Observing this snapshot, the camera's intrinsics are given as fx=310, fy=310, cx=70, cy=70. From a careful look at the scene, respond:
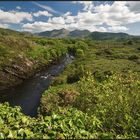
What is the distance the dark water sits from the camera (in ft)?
182

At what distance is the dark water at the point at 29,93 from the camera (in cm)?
5541

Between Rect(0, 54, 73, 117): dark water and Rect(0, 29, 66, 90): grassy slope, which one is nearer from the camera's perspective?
Rect(0, 54, 73, 117): dark water

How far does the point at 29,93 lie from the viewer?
65.9 meters

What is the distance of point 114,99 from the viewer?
2086cm

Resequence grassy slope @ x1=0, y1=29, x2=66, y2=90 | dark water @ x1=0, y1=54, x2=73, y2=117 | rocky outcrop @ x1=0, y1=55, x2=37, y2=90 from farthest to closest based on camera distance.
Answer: grassy slope @ x1=0, y1=29, x2=66, y2=90, rocky outcrop @ x1=0, y1=55, x2=37, y2=90, dark water @ x1=0, y1=54, x2=73, y2=117

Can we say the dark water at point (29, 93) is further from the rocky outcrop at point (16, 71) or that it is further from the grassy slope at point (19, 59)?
the grassy slope at point (19, 59)

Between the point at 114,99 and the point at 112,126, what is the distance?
3.76 meters

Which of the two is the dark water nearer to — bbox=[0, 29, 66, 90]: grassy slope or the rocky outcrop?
the rocky outcrop

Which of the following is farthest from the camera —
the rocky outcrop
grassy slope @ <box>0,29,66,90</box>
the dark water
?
grassy slope @ <box>0,29,66,90</box>

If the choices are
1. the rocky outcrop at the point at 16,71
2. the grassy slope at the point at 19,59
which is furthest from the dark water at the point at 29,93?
the grassy slope at the point at 19,59

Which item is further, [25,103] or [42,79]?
[42,79]

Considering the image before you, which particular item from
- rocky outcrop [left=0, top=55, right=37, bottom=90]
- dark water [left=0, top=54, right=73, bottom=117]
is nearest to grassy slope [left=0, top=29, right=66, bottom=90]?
rocky outcrop [left=0, top=55, right=37, bottom=90]

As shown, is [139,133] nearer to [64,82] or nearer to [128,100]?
[128,100]

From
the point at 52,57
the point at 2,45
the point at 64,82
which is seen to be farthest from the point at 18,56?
the point at 64,82
